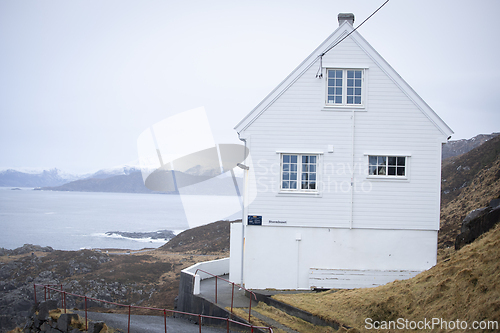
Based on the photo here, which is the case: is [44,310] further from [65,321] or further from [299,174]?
[299,174]

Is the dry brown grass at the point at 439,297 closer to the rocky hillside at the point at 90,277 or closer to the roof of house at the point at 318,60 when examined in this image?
the roof of house at the point at 318,60

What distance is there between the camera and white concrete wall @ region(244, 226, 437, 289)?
527 inches

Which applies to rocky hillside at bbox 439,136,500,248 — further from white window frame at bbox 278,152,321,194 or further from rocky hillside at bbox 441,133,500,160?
rocky hillside at bbox 441,133,500,160

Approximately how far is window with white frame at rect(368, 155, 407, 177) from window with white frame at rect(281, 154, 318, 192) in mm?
2124

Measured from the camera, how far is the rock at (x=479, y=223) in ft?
37.2

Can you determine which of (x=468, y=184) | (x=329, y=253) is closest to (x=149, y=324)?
(x=329, y=253)

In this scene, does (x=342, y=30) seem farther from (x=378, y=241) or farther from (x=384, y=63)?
(x=378, y=241)

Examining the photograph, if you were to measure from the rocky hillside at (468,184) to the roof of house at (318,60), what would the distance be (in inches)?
881

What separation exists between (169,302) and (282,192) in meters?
19.3

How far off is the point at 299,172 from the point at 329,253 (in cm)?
317

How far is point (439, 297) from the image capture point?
8398 mm

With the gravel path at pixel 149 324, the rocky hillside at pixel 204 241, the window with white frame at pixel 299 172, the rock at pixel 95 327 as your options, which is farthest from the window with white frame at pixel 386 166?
the rocky hillside at pixel 204 241

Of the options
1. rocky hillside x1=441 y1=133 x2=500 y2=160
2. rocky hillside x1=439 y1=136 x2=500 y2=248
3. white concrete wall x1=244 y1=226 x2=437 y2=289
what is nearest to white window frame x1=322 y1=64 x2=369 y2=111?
white concrete wall x1=244 y1=226 x2=437 y2=289

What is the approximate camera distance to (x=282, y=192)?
534 inches
